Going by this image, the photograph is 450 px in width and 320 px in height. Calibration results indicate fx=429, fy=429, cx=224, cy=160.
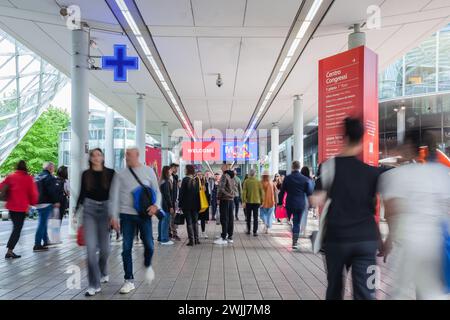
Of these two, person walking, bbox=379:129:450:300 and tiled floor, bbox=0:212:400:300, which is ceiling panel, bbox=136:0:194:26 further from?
person walking, bbox=379:129:450:300

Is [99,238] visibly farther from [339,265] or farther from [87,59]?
[87,59]

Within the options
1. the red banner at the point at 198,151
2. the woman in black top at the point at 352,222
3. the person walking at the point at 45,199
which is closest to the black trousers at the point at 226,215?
the person walking at the point at 45,199

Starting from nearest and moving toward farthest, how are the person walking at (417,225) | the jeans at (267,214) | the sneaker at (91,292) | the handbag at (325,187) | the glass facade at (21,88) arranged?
the person walking at (417,225) < the handbag at (325,187) < the sneaker at (91,292) < the jeans at (267,214) < the glass facade at (21,88)

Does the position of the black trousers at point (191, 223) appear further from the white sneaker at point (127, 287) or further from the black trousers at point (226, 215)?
the white sneaker at point (127, 287)

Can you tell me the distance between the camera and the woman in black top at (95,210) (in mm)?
5234

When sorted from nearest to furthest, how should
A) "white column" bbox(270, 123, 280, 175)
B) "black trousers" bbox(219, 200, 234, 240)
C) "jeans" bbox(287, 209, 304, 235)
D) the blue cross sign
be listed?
"jeans" bbox(287, 209, 304, 235)
the blue cross sign
"black trousers" bbox(219, 200, 234, 240)
"white column" bbox(270, 123, 280, 175)

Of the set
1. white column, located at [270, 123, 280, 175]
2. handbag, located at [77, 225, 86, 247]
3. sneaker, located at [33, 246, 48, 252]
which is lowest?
sneaker, located at [33, 246, 48, 252]

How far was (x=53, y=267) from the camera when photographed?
702 centimetres

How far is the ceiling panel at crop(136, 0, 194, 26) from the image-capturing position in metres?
8.16

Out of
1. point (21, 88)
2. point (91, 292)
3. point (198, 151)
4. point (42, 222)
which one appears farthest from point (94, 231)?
point (21, 88)

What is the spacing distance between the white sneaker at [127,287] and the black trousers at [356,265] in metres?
2.98

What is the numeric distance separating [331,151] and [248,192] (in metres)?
2.79

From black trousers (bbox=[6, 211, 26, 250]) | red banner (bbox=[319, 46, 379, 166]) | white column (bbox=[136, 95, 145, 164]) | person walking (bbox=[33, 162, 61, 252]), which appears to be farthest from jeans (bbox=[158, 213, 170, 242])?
white column (bbox=[136, 95, 145, 164])
